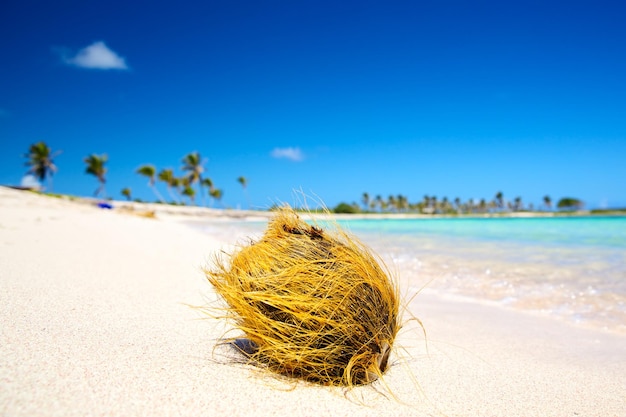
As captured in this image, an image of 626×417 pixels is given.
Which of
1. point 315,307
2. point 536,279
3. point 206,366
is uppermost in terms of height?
point 315,307

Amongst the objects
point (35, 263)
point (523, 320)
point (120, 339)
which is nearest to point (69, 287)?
point (35, 263)

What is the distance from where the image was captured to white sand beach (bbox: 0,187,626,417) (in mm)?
1709

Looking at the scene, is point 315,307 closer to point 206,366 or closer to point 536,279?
point 206,366

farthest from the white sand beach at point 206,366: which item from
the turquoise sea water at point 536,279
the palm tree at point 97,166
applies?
the palm tree at point 97,166

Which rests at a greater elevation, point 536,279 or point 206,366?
point 206,366

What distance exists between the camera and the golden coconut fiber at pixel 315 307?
195 centimetres

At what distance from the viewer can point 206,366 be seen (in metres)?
2.16

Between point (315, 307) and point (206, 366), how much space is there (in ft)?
2.71

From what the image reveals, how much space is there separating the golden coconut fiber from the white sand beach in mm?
144

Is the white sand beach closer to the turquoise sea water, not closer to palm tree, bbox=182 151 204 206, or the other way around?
the turquoise sea water

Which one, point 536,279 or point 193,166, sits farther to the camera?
point 193,166

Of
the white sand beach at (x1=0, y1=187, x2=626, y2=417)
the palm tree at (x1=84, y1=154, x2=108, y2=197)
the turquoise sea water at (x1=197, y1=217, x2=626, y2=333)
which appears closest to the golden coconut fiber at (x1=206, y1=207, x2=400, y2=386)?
the white sand beach at (x1=0, y1=187, x2=626, y2=417)

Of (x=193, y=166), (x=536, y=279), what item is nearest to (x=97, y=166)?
(x=193, y=166)

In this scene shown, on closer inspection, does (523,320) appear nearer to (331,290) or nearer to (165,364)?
(331,290)
